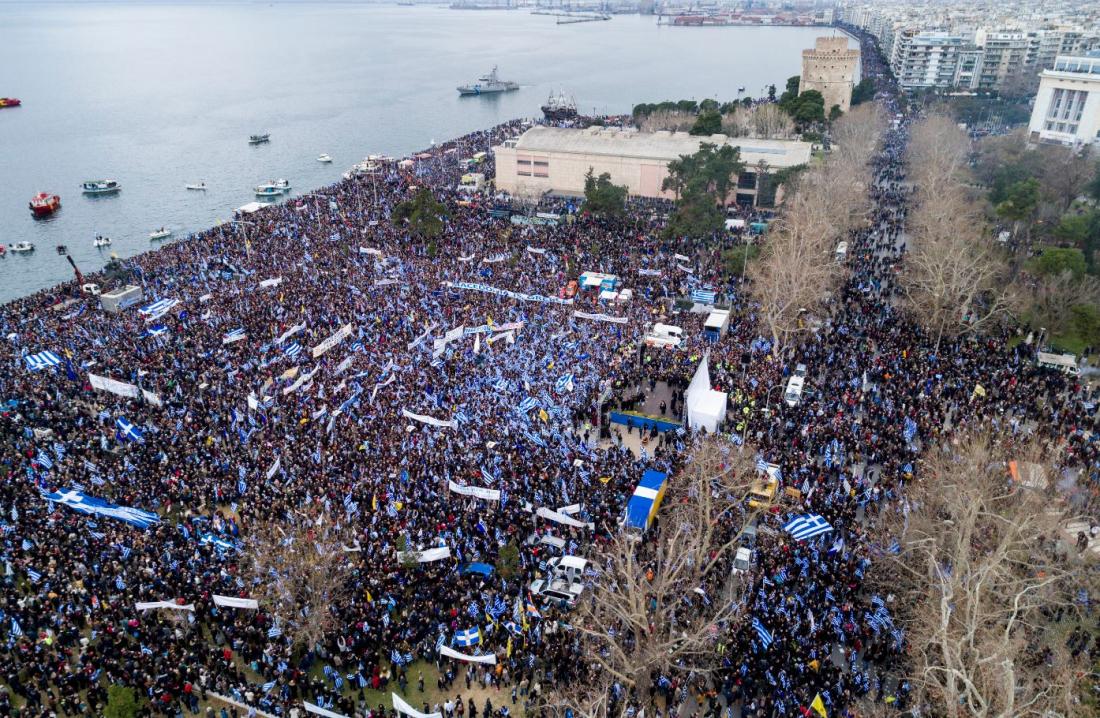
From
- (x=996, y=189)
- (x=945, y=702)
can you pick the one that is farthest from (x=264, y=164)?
(x=945, y=702)

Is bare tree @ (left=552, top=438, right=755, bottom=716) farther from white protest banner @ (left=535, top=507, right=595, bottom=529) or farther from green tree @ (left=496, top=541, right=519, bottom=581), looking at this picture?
green tree @ (left=496, top=541, right=519, bottom=581)

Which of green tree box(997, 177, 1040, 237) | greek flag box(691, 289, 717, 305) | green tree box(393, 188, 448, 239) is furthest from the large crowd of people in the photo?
green tree box(997, 177, 1040, 237)

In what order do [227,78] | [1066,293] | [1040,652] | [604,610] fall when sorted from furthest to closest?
[227,78], [1066,293], [604,610], [1040,652]

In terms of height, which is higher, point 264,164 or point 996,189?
point 996,189

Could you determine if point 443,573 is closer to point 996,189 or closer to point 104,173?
point 996,189

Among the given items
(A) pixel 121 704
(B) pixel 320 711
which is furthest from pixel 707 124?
(A) pixel 121 704

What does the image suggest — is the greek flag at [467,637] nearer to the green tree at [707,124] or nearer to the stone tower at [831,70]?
the green tree at [707,124]
